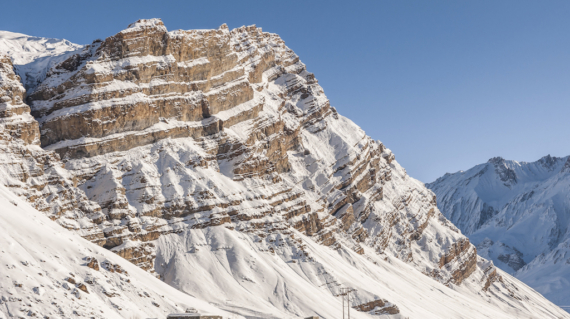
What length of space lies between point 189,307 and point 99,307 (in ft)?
63.8

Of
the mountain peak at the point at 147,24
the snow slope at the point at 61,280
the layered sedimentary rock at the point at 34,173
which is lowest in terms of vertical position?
the snow slope at the point at 61,280

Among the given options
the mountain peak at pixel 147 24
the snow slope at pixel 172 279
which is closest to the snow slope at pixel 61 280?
the snow slope at pixel 172 279

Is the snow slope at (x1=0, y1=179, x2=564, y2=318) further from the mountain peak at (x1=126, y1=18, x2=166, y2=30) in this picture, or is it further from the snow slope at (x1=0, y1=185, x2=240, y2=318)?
the mountain peak at (x1=126, y1=18, x2=166, y2=30)

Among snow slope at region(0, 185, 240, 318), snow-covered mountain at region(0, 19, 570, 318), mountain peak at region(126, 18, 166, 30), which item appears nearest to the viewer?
snow slope at region(0, 185, 240, 318)

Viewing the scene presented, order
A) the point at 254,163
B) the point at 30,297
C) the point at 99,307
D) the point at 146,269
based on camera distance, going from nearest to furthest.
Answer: the point at 30,297 < the point at 99,307 < the point at 146,269 < the point at 254,163

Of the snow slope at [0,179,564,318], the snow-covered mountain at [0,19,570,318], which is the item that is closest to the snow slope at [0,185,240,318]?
the snow slope at [0,179,564,318]

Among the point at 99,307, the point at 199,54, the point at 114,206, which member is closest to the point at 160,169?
the point at 114,206

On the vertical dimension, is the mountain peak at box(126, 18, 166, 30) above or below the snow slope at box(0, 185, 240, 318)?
above

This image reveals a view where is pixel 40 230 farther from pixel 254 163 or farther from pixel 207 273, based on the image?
pixel 254 163

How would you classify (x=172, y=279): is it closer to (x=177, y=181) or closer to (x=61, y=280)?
(x=177, y=181)

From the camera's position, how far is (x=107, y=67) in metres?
176

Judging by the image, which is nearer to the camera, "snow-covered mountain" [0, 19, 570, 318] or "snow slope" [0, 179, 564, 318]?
"snow slope" [0, 179, 564, 318]

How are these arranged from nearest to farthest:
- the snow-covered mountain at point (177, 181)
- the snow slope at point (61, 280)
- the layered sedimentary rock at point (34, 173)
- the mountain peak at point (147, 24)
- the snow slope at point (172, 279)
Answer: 1. the snow slope at point (61, 280)
2. the snow slope at point (172, 279)
3. the layered sedimentary rock at point (34, 173)
4. the snow-covered mountain at point (177, 181)
5. the mountain peak at point (147, 24)

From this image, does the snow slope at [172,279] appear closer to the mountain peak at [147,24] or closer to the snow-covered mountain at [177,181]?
the snow-covered mountain at [177,181]
